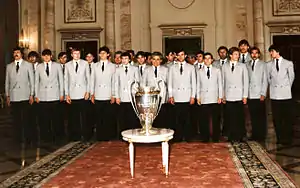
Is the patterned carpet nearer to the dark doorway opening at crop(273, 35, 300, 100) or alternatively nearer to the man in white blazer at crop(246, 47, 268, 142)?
the man in white blazer at crop(246, 47, 268, 142)

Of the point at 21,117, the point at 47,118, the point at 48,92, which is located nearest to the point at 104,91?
the point at 48,92

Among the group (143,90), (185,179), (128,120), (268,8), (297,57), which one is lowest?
(185,179)

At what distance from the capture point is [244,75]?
6031 millimetres

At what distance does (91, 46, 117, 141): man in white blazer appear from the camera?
631 centimetres

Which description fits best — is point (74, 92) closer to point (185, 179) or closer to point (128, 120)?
point (128, 120)

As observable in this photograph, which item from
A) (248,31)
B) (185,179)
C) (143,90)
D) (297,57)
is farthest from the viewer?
(297,57)

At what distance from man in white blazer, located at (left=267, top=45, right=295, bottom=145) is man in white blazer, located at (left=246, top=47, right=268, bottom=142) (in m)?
0.12

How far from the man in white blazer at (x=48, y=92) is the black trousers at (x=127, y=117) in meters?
1.04

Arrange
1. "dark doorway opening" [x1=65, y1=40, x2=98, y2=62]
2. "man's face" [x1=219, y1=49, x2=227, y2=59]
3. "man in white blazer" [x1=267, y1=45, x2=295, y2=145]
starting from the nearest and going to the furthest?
"man in white blazer" [x1=267, y1=45, x2=295, y2=145]
"man's face" [x1=219, y1=49, x2=227, y2=59]
"dark doorway opening" [x1=65, y1=40, x2=98, y2=62]

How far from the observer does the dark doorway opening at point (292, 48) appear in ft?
39.5

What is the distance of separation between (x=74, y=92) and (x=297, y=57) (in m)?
8.72

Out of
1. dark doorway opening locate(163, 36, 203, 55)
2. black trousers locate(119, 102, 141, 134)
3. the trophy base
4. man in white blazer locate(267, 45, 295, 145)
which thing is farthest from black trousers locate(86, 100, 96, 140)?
dark doorway opening locate(163, 36, 203, 55)

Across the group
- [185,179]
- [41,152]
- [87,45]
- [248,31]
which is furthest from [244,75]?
[87,45]

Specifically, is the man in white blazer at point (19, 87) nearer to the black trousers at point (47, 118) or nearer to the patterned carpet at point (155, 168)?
the black trousers at point (47, 118)
